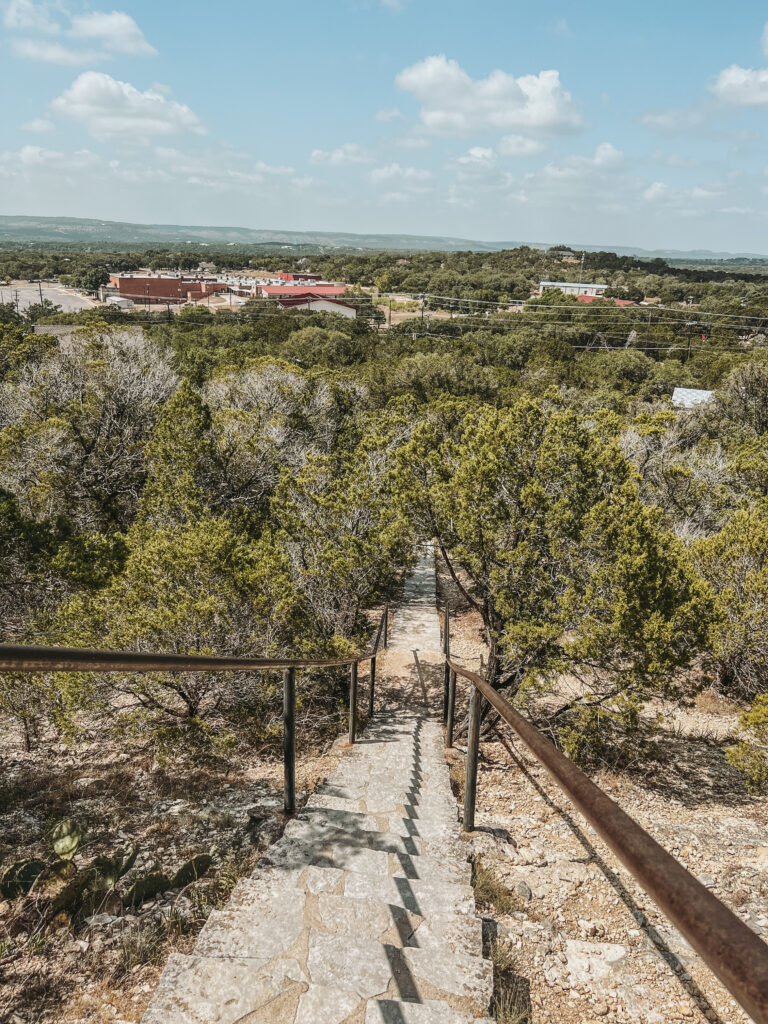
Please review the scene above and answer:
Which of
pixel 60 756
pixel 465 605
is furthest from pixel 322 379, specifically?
pixel 60 756

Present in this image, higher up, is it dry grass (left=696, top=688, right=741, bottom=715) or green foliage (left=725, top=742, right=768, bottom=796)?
green foliage (left=725, top=742, right=768, bottom=796)

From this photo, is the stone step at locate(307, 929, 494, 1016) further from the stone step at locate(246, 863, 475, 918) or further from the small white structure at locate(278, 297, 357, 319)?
the small white structure at locate(278, 297, 357, 319)

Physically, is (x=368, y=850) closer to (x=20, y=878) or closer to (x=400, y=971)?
(x=400, y=971)

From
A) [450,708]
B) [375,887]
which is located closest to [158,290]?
[450,708]

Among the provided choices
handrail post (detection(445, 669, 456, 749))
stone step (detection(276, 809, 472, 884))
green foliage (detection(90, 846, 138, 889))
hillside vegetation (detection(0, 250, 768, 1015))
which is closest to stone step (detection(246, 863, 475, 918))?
stone step (detection(276, 809, 472, 884))

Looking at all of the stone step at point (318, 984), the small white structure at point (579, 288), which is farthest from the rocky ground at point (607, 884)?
the small white structure at point (579, 288)

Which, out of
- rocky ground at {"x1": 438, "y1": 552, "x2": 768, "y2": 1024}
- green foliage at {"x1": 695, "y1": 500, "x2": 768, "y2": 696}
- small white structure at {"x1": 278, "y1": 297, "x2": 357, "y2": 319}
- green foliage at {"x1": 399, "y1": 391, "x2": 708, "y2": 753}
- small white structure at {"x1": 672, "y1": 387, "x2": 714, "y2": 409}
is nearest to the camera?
rocky ground at {"x1": 438, "y1": 552, "x2": 768, "y2": 1024}

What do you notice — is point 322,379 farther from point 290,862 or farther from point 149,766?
point 290,862
